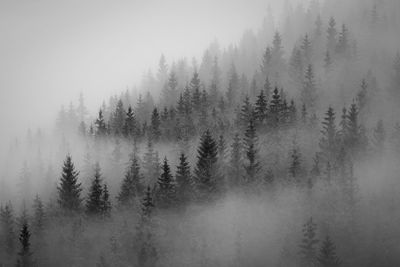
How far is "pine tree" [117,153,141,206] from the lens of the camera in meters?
104

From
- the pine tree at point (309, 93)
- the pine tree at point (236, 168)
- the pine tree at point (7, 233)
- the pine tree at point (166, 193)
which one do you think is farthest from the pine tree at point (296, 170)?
the pine tree at point (7, 233)

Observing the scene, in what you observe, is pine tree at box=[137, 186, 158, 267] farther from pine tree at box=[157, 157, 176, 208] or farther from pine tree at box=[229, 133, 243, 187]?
pine tree at box=[229, 133, 243, 187]

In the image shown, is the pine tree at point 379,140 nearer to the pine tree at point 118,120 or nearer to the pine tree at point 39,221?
the pine tree at point 118,120

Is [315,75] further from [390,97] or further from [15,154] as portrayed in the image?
[15,154]

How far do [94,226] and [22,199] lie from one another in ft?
122

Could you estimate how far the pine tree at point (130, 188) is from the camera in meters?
104

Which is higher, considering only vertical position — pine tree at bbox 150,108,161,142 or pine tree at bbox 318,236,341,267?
pine tree at bbox 150,108,161,142

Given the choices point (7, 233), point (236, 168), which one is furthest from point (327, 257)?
point (7, 233)

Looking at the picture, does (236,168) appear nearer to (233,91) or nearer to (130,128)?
(130,128)

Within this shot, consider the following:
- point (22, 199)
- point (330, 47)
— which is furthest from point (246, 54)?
point (22, 199)

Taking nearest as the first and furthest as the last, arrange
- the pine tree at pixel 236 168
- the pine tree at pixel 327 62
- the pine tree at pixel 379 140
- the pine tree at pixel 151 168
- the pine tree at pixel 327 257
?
1. the pine tree at pixel 327 257
2. the pine tree at pixel 236 168
3. the pine tree at pixel 379 140
4. the pine tree at pixel 151 168
5. the pine tree at pixel 327 62

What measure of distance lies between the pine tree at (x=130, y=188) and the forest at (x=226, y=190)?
0.21m

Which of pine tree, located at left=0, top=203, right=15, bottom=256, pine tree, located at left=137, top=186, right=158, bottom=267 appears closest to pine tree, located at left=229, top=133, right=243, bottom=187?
pine tree, located at left=137, top=186, right=158, bottom=267

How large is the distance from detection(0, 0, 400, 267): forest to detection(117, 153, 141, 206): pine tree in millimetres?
214
